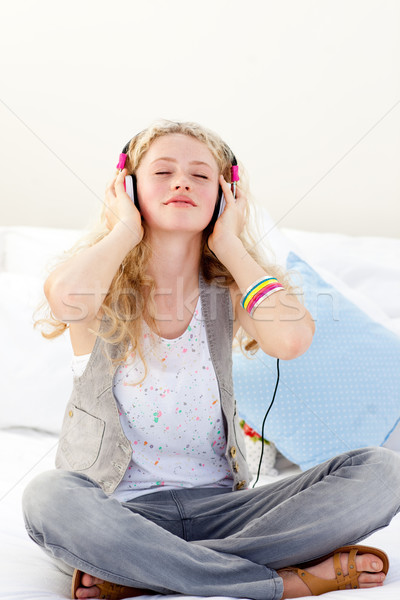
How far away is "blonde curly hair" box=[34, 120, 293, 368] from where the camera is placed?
1236 mm

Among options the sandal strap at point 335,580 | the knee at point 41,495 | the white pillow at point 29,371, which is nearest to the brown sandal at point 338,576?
the sandal strap at point 335,580

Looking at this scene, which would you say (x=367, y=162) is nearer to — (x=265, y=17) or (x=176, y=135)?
(x=265, y=17)

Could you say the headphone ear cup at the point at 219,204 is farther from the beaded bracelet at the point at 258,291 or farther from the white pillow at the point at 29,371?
the white pillow at the point at 29,371

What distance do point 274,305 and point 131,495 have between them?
0.43 meters

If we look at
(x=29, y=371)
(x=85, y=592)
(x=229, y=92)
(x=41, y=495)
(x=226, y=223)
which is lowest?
(x=85, y=592)

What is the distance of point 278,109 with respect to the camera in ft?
7.18

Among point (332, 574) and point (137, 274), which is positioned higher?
point (137, 274)

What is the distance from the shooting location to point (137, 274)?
133cm

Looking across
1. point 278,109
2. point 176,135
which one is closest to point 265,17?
point 278,109

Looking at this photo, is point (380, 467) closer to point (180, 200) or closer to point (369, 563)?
point (369, 563)

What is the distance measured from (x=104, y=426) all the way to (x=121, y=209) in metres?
0.42

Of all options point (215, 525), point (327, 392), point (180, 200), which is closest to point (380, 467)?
point (215, 525)

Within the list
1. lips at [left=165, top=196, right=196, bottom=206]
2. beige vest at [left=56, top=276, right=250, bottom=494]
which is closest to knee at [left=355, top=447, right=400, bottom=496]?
beige vest at [left=56, top=276, right=250, bottom=494]

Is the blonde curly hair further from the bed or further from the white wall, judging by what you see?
the white wall
